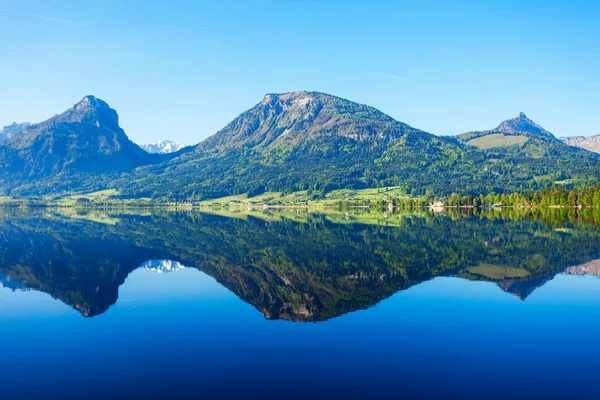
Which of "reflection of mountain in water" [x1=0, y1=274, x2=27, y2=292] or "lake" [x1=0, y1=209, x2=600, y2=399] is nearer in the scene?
"lake" [x1=0, y1=209, x2=600, y2=399]

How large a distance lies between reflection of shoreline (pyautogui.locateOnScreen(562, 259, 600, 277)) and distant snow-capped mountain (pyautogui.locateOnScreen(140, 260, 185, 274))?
3183 cm

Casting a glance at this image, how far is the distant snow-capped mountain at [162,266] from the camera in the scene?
40594mm

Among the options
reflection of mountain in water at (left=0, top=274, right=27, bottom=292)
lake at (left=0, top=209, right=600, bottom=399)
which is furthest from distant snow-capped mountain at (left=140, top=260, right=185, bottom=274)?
reflection of mountain in water at (left=0, top=274, right=27, bottom=292)

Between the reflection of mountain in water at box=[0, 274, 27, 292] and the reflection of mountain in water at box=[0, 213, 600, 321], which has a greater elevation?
the reflection of mountain in water at box=[0, 213, 600, 321]

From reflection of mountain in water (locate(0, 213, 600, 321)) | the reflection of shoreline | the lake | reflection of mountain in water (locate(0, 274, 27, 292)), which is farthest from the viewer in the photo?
the reflection of shoreline

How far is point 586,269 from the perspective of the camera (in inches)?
1474

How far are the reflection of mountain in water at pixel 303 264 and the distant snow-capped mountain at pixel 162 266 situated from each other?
15 centimetres

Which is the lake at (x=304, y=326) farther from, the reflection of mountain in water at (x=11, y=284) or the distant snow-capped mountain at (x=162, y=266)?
the reflection of mountain in water at (x=11, y=284)

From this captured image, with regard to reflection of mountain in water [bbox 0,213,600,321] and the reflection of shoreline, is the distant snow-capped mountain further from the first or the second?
the reflection of shoreline

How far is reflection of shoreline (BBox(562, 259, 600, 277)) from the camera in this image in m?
36.3

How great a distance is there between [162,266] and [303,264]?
12412 millimetres

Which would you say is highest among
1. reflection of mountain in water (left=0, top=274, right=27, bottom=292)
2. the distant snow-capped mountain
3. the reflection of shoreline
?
Answer: the reflection of shoreline

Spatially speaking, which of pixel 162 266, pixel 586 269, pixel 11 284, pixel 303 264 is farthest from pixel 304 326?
pixel 586 269

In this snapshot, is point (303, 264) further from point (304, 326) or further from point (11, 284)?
point (11, 284)
